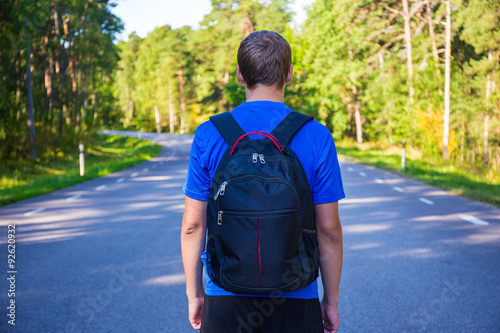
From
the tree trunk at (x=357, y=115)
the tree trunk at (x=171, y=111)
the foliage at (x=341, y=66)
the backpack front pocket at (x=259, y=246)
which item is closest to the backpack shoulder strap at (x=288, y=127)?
the backpack front pocket at (x=259, y=246)

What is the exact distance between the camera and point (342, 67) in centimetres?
4353

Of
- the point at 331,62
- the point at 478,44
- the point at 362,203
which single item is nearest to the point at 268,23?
the point at 331,62

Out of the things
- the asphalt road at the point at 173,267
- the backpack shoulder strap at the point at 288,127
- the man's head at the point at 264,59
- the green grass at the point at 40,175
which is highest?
the man's head at the point at 264,59

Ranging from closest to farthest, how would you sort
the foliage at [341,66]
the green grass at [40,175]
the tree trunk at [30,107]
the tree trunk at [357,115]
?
1. the green grass at [40,175]
2. the tree trunk at [30,107]
3. the foliage at [341,66]
4. the tree trunk at [357,115]

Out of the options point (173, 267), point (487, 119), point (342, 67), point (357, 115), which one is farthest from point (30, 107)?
point (357, 115)

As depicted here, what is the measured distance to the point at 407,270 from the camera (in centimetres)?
605

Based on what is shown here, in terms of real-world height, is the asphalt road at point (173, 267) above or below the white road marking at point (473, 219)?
above

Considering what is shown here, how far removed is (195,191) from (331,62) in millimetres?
43613

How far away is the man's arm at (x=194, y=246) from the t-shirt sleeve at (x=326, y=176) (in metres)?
0.47

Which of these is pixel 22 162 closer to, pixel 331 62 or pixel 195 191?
pixel 195 191

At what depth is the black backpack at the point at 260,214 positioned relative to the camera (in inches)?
76.7

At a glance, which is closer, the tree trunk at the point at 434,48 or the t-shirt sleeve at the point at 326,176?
the t-shirt sleeve at the point at 326,176

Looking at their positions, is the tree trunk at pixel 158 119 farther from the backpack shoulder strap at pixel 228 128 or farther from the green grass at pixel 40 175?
the backpack shoulder strap at pixel 228 128

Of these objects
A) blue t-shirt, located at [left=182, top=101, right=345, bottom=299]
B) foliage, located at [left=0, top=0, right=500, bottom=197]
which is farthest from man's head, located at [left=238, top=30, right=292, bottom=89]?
foliage, located at [left=0, top=0, right=500, bottom=197]
